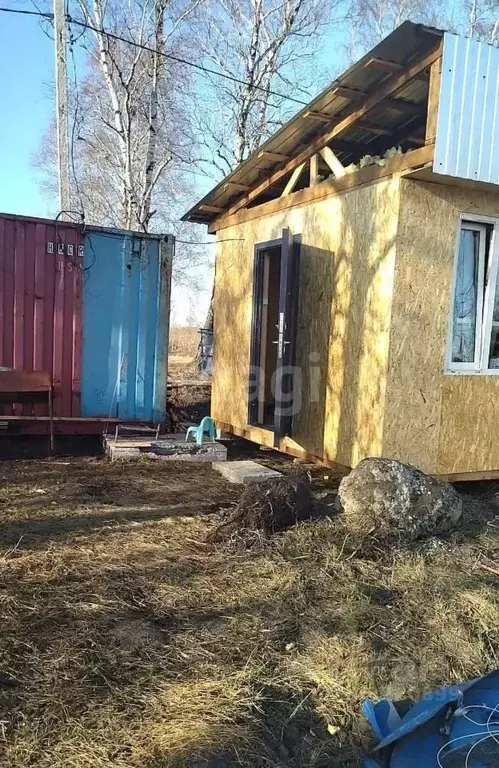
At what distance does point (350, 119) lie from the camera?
5793mm

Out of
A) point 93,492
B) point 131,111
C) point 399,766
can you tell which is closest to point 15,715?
point 399,766

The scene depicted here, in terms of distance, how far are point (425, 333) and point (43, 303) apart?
4645mm

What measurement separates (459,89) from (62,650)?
4.73 meters

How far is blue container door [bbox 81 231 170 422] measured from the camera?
298 inches

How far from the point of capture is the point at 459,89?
4.64 meters

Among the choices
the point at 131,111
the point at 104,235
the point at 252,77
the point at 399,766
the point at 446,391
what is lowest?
the point at 399,766

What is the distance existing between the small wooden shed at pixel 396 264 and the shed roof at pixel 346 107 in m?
0.02

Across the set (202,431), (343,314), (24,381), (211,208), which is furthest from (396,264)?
(24,381)

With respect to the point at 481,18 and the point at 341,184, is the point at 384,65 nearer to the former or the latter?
the point at 341,184

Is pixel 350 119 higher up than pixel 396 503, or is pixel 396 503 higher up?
pixel 350 119

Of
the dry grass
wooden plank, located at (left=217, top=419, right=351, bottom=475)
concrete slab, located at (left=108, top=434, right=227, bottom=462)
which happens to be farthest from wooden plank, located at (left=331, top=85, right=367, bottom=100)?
concrete slab, located at (left=108, top=434, right=227, bottom=462)

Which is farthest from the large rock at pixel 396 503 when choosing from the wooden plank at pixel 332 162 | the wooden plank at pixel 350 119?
the wooden plank at pixel 350 119

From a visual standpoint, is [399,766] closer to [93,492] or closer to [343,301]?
[93,492]

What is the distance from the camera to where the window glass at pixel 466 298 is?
18.2 ft
